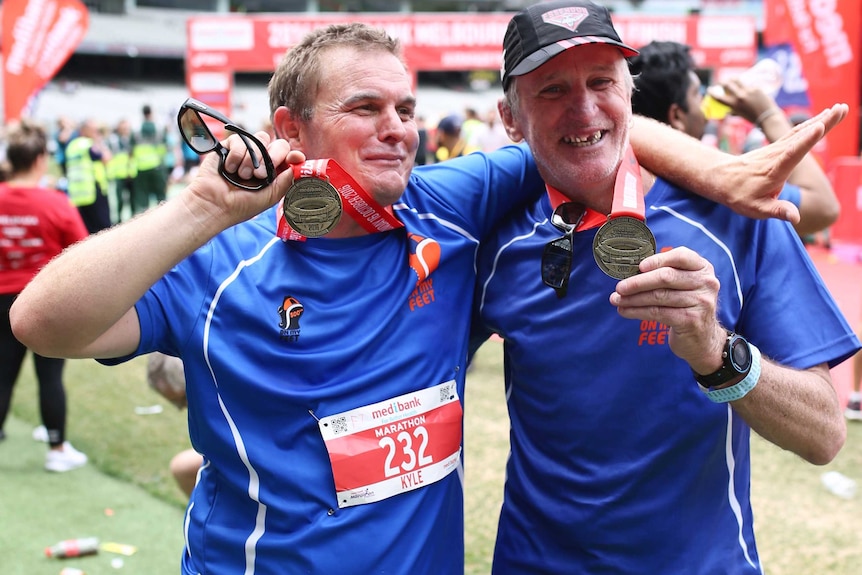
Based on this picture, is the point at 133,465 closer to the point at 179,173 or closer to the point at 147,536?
the point at 147,536

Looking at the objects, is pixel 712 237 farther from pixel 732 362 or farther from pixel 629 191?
pixel 732 362

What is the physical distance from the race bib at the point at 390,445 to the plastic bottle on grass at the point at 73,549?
3260 millimetres

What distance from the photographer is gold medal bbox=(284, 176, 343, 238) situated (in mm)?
1860

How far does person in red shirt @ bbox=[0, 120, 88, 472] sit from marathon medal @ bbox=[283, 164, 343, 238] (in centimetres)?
429

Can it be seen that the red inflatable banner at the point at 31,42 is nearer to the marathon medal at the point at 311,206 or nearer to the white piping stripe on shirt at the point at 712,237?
the marathon medal at the point at 311,206

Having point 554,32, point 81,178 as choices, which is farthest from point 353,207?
point 81,178

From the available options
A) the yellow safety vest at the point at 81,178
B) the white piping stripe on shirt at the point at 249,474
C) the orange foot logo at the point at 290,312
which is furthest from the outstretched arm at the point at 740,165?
the yellow safety vest at the point at 81,178

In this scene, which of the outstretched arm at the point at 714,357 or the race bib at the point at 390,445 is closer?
the outstretched arm at the point at 714,357

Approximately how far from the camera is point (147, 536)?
4793 millimetres

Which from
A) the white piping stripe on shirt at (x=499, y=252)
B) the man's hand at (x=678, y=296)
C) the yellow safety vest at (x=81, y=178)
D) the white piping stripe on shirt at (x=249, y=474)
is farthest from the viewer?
the yellow safety vest at (x=81, y=178)

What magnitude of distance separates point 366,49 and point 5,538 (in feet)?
13.3

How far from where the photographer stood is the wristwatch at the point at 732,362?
169 centimetres

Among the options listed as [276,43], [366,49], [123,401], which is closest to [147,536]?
[123,401]

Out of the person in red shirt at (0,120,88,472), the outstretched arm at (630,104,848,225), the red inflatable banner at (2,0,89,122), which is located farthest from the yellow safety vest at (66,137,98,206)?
the outstretched arm at (630,104,848,225)
